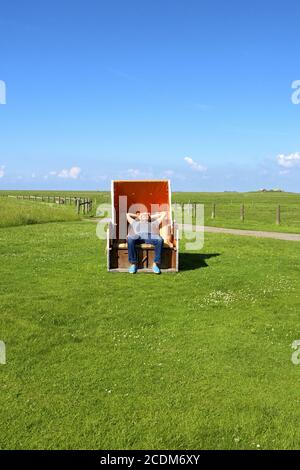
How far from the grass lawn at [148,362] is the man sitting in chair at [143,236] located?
81 cm

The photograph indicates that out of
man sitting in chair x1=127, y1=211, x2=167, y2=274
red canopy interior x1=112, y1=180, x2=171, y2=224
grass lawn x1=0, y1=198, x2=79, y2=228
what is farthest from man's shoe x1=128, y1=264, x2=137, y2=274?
grass lawn x1=0, y1=198, x2=79, y2=228

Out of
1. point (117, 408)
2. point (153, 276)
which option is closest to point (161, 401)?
point (117, 408)

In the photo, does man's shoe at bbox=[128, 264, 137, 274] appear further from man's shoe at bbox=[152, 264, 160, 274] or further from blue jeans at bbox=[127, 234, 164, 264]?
man's shoe at bbox=[152, 264, 160, 274]

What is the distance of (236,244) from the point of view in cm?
2103

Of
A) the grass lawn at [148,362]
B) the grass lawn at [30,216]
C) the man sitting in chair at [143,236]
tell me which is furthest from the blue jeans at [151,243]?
the grass lawn at [30,216]

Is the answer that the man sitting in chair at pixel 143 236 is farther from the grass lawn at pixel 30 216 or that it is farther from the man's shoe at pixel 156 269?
the grass lawn at pixel 30 216

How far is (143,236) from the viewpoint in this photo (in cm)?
1390

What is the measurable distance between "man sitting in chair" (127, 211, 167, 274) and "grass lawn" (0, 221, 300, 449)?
Answer: 2.66 feet

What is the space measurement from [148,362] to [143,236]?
741 centimetres

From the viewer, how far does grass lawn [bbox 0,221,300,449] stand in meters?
4.97

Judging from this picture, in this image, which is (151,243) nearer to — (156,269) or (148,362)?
(156,269)

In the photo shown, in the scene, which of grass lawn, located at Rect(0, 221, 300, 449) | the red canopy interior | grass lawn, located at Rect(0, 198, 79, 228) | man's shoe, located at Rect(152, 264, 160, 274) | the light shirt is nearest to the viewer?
grass lawn, located at Rect(0, 221, 300, 449)

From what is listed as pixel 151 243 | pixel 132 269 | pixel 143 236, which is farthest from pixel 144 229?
pixel 132 269

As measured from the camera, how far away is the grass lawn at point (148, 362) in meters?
4.97
